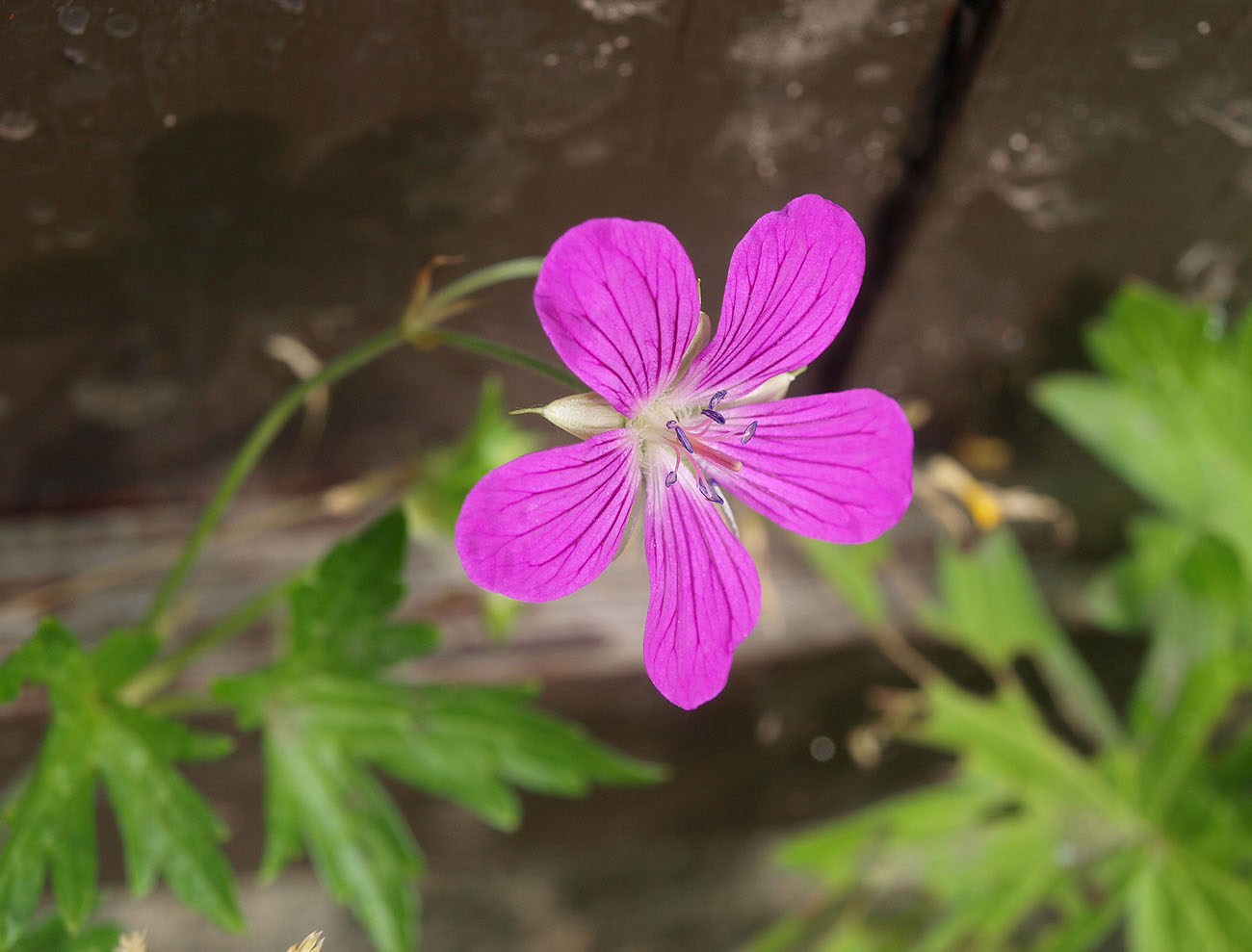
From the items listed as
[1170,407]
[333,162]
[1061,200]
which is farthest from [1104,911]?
[333,162]

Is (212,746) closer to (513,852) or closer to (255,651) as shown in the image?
(255,651)

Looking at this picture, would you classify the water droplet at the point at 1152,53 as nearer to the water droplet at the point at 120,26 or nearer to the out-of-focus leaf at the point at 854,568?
the out-of-focus leaf at the point at 854,568

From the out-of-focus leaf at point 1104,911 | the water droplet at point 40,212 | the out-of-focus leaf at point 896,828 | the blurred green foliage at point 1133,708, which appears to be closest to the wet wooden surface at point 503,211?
the water droplet at point 40,212

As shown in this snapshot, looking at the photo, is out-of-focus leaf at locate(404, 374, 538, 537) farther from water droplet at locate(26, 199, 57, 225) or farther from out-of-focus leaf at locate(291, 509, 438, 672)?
water droplet at locate(26, 199, 57, 225)

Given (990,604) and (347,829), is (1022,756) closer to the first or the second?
(990,604)

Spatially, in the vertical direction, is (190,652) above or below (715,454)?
below

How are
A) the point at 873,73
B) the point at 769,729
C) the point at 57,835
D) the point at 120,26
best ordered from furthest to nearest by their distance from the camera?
the point at 769,729, the point at 873,73, the point at 57,835, the point at 120,26
